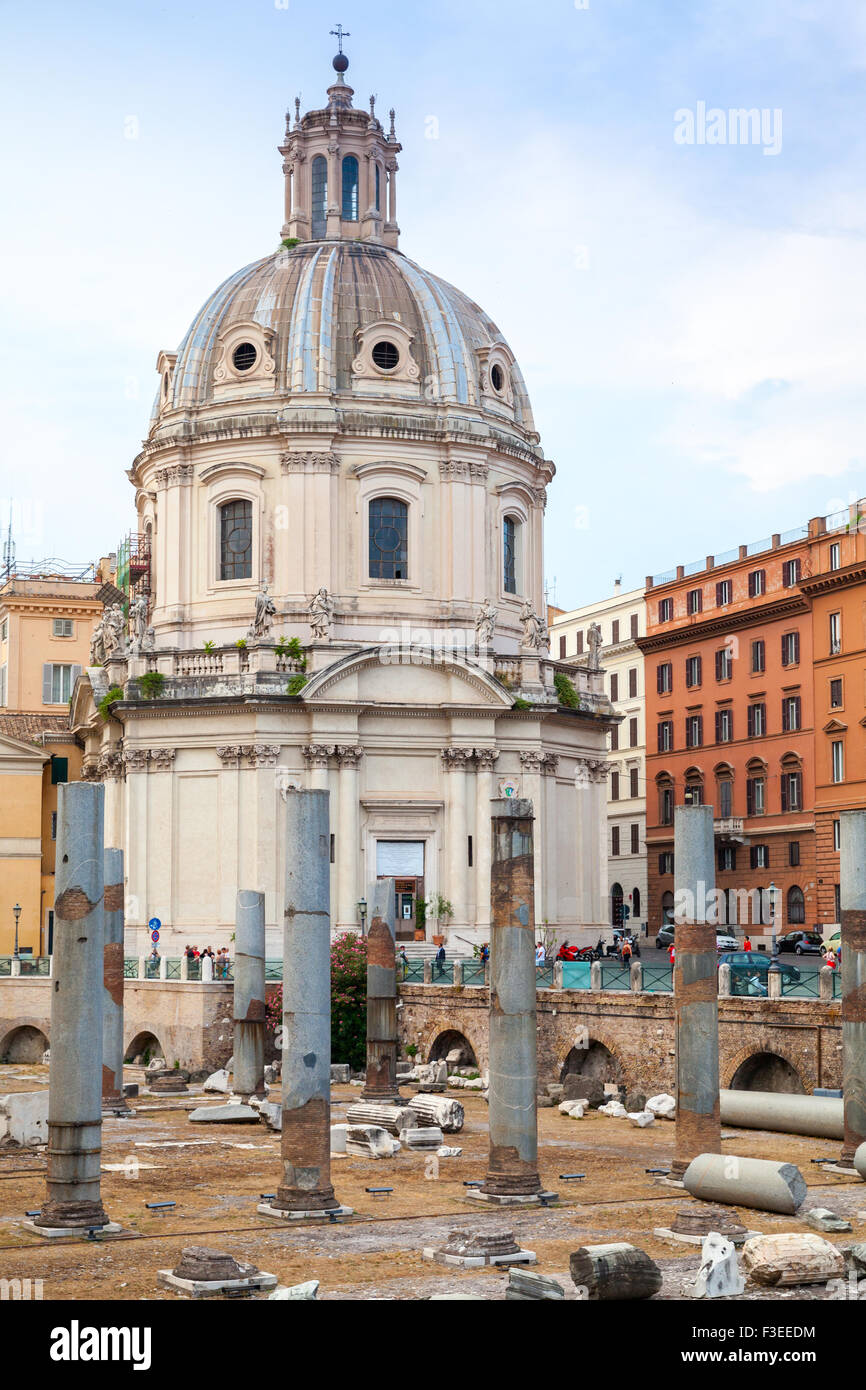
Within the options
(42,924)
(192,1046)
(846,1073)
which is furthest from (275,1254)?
(42,924)

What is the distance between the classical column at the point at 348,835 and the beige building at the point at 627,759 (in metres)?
31.0

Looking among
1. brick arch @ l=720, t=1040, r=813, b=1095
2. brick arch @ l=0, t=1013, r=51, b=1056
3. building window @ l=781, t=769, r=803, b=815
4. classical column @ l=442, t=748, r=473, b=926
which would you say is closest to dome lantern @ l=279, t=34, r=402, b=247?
classical column @ l=442, t=748, r=473, b=926

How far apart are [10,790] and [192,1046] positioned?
21200 mm

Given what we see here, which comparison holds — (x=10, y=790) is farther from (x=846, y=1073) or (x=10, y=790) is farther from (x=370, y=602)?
(x=846, y=1073)

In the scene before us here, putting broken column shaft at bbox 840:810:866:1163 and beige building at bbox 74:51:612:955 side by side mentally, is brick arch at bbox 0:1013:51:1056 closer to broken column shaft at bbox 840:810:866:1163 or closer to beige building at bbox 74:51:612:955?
beige building at bbox 74:51:612:955

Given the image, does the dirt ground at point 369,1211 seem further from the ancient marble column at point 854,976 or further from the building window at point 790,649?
the building window at point 790,649

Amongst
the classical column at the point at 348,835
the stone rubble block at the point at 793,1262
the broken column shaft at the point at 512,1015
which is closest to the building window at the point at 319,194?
the classical column at the point at 348,835

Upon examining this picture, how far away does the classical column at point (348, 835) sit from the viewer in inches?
2169

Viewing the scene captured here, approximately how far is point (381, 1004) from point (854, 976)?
1365cm

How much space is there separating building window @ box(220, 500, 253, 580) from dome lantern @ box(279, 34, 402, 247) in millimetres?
11514

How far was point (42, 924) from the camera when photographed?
66188 millimetres

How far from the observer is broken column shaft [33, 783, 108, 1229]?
2228 cm
